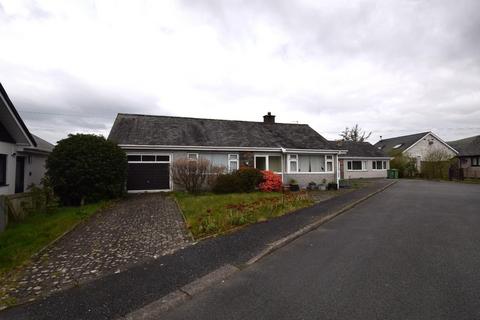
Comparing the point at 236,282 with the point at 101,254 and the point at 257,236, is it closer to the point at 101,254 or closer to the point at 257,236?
the point at 257,236

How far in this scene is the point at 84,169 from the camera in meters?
11.7

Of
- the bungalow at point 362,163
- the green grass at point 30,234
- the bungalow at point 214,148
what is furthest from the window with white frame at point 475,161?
the green grass at point 30,234

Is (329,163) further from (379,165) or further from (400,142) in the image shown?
(400,142)

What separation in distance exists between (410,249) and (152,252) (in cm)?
548

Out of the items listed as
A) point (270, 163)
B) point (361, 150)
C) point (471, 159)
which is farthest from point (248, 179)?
point (471, 159)

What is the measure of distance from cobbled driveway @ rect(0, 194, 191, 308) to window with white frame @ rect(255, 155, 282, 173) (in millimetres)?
10096

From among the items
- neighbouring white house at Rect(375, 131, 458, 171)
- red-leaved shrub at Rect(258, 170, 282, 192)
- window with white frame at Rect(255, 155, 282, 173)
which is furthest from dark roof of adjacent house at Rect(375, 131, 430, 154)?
red-leaved shrub at Rect(258, 170, 282, 192)

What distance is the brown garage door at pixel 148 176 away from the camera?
50.7ft

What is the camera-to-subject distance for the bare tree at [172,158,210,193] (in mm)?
14617

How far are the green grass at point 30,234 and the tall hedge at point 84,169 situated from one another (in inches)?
62.3

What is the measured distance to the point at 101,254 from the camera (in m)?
5.47

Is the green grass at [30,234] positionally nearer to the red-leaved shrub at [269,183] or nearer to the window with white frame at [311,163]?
the red-leaved shrub at [269,183]

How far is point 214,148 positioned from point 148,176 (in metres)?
4.37

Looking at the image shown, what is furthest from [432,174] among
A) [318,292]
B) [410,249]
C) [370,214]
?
[318,292]
